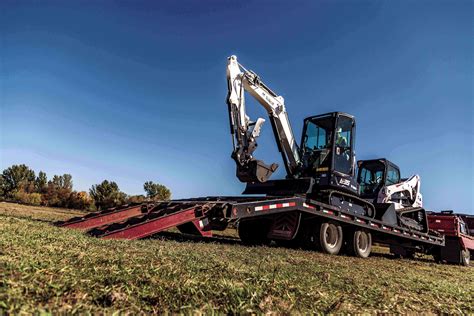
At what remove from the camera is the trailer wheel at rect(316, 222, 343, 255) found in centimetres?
973

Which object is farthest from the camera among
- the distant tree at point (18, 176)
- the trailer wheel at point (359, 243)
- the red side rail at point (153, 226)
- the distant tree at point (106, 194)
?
the distant tree at point (18, 176)

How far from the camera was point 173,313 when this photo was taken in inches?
98.8

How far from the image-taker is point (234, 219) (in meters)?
8.06

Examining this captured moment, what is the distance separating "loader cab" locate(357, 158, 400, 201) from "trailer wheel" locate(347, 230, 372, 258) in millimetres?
3316

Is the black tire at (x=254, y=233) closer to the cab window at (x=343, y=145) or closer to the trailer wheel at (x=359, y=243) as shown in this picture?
the trailer wheel at (x=359, y=243)

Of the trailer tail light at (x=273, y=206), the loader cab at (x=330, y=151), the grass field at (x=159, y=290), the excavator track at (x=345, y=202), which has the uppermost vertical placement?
the loader cab at (x=330, y=151)

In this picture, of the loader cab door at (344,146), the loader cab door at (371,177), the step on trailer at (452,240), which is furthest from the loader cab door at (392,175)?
the loader cab door at (344,146)

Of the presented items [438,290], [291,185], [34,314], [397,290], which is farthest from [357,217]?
[34,314]

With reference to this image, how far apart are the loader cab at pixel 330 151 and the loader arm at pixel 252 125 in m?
0.54

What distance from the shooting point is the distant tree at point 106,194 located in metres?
34.5

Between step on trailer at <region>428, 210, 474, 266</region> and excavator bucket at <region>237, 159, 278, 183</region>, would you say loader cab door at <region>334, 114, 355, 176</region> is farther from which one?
step on trailer at <region>428, 210, 474, 266</region>

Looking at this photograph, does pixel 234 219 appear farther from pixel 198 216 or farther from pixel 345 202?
pixel 345 202

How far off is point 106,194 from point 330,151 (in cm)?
3016

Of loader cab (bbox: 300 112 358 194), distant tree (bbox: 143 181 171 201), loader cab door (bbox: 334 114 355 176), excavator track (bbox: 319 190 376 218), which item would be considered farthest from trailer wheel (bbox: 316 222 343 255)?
distant tree (bbox: 143 181 171 201)
